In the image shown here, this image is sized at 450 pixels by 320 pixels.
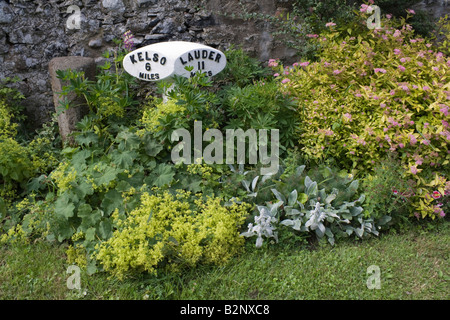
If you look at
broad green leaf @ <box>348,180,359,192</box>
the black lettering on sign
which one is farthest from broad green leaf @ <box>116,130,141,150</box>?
broad green leaf @ <box>348,180,359,192</box>

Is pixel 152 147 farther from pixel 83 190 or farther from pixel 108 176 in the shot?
pixel 83 190

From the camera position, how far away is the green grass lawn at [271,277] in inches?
98.7

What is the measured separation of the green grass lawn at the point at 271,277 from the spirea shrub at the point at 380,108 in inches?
25.4

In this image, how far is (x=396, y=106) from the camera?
342 cm

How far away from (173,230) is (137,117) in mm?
1785

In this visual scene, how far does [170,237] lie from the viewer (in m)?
2.70

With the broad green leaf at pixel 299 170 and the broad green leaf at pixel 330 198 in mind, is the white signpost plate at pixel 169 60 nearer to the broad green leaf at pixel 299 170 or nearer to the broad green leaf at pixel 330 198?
the broad green leaf at pixel 299 170

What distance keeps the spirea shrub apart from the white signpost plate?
84 cm

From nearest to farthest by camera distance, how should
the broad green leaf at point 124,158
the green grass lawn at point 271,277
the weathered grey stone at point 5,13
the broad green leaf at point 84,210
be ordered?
the green grass lawn at point 271,277
the broad green leaf at point 84,210
the broad green leaf at point 124,158
the weathered grey stone at point 5,13

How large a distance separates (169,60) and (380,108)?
6.81 ft

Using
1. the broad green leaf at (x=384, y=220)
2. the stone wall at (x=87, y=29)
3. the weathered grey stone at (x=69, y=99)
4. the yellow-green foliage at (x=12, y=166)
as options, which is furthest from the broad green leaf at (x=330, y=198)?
the yellow-green foliage at (x=12, y=166)

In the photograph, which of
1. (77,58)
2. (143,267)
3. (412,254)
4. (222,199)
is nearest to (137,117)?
(77,58)

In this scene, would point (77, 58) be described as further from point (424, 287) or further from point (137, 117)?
point (424, 287)

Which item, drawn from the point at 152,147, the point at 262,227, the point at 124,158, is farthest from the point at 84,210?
the point at 262,227
